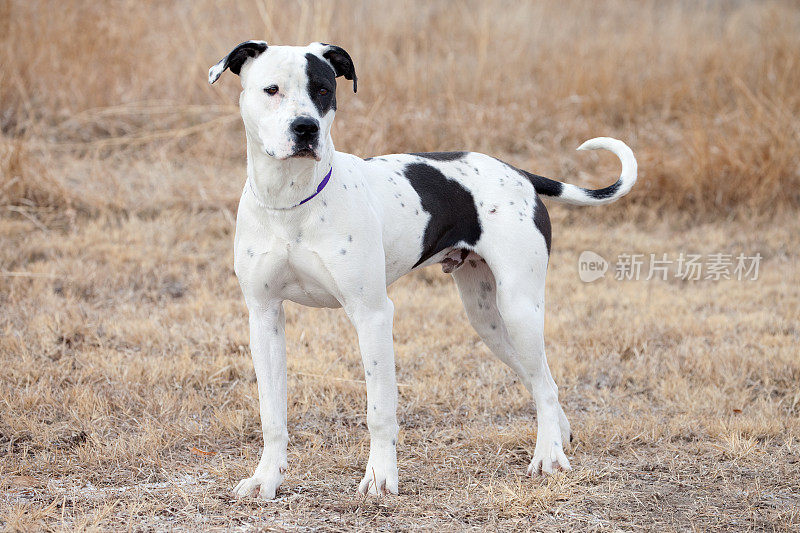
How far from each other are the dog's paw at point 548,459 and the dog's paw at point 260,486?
3.76 feet

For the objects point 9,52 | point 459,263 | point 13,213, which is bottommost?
point 13,213

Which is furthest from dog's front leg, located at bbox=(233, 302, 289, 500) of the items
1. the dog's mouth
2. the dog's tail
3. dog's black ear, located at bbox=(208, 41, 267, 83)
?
the dog's tail

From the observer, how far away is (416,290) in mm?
6582

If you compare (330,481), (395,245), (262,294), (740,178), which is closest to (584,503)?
(330,481)

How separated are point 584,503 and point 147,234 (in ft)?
15.2

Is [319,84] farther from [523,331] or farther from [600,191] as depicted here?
[600,191]

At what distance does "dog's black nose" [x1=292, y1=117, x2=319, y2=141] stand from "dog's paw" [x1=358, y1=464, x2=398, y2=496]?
135 cm

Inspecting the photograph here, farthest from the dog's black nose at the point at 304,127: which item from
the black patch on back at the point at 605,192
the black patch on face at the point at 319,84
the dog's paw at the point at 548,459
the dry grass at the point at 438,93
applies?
the dry grass at the point at 438,93

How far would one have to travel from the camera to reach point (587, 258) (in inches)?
284

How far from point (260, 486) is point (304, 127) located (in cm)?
146

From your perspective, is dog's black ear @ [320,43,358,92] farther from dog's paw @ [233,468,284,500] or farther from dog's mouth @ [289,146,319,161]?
dog's paw @ [233,468,284,500]

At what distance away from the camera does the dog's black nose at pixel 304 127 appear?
3094 millimetres

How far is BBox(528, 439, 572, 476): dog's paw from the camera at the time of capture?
3928 mm

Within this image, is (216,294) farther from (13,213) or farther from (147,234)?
(13,213)
